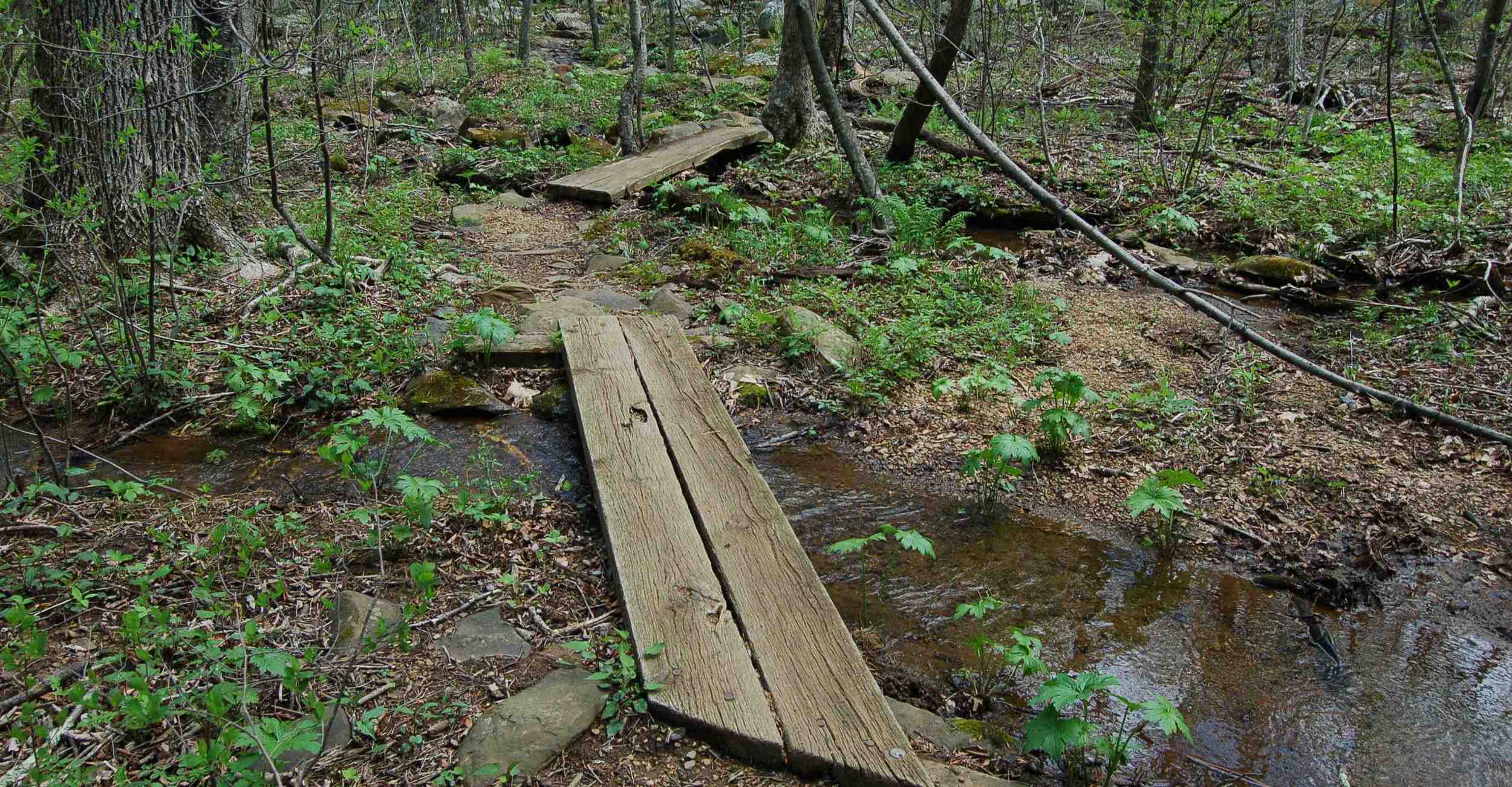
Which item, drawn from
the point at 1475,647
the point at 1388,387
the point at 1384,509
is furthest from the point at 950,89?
the point at 1475,647

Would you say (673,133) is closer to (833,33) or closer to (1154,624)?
(833,33)

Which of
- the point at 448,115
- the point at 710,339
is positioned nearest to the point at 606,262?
the point at 710,339

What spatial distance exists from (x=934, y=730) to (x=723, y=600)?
87cm

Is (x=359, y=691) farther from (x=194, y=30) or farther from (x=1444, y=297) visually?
(x=1444, y=297)

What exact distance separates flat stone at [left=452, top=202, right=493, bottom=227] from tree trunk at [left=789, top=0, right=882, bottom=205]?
3596 mm

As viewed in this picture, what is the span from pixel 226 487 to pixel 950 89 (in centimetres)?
1196

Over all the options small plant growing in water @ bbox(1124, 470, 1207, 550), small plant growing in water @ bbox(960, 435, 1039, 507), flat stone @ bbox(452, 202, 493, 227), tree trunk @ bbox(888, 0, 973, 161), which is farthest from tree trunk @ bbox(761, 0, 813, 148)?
small plant growing in water @ bbox(1124, 470, 1207, 550)

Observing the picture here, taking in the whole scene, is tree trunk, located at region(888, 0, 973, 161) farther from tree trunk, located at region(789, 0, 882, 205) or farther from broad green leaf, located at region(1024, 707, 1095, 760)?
broad green leaf, located at region(1024, 707, 1095, 760)

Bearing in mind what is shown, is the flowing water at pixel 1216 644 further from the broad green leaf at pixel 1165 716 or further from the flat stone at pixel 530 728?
the flat stone at pixel 530 728

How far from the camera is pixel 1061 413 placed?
4.84m

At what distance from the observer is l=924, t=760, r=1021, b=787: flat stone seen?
2674 mm

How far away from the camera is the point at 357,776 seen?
8.32 ft

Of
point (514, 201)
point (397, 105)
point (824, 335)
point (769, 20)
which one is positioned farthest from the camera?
point (769, 20)

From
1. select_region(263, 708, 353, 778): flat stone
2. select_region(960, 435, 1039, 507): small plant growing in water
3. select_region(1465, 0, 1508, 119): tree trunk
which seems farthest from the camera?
select_region(1465, 0, 1508, 119): tree trunk
